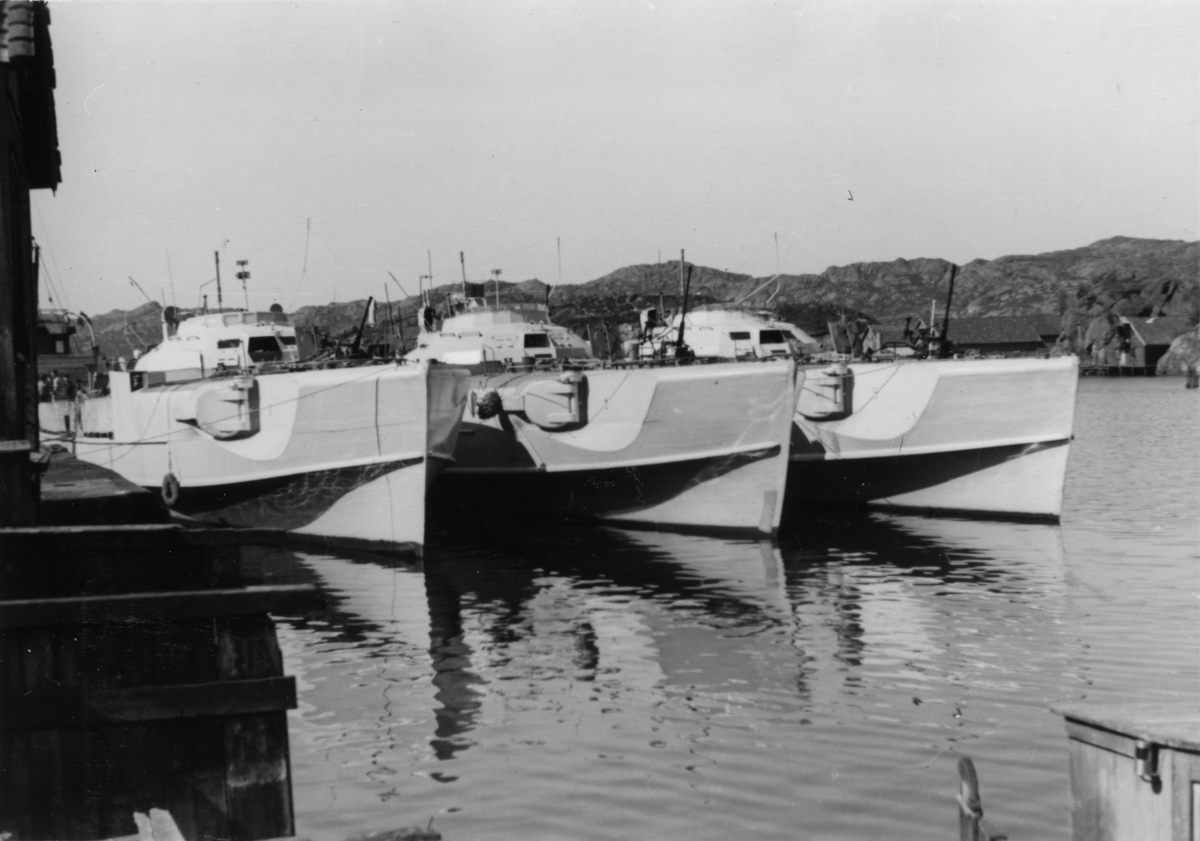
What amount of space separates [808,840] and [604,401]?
14038 mm

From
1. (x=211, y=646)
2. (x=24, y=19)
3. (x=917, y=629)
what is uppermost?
(x=24, y=19)

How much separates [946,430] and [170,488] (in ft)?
43.3

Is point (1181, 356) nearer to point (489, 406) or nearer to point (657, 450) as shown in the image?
point (657, 450)

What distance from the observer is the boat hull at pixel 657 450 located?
66.1 ft

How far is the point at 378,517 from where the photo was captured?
1886 centimetres

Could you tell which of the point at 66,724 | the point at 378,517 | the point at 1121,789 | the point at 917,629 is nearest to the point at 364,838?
the point at 66,724

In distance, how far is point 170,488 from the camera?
2008 centimetres

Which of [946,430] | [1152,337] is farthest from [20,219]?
[1152,337]

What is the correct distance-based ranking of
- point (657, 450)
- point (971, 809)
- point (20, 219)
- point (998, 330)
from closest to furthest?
point (971, 809) < point (20, 219) < point (657, 450) < point (998, 330)

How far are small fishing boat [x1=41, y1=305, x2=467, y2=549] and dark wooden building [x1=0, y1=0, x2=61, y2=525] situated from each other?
7028 mm

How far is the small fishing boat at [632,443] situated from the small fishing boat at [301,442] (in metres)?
2.58

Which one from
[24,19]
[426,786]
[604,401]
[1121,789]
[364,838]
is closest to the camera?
[364,838]

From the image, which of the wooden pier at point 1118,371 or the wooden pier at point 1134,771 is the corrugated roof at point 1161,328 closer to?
the wooden pier at point 1118,371

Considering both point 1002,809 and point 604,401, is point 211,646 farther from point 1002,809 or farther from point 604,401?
point 604,401
